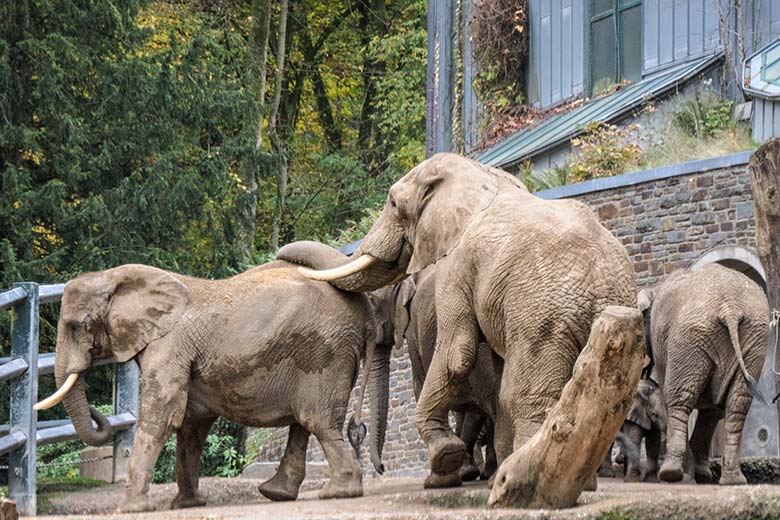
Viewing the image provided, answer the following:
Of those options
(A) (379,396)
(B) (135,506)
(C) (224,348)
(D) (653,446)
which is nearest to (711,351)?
(D) (653,446)

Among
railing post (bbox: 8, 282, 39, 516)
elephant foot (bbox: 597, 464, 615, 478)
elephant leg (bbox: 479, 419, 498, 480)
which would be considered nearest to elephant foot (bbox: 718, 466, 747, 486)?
elephant leg (bbox: 479, 419, 498, 480)

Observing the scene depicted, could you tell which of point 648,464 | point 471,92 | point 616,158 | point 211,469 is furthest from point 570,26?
point 648,464

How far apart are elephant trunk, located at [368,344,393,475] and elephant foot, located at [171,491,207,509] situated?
1597 mm

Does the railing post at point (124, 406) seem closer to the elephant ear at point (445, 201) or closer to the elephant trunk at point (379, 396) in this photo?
the elephant trunk at point (379, 396)

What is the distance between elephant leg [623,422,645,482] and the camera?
13711 millimetres

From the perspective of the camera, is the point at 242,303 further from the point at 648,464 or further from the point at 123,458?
the point at 648,464

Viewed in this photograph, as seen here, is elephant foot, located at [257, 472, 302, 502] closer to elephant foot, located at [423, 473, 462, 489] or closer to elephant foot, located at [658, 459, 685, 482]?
elephant foot, located at [423, 473, 462, 489]

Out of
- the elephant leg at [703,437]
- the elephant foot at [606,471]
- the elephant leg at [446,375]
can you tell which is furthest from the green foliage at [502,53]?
the elephant leg at [446,375]

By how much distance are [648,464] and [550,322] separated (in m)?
4.62

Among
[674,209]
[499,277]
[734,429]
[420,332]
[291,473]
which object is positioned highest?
[674,209]

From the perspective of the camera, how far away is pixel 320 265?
1229 cm

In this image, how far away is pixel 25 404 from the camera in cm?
1197

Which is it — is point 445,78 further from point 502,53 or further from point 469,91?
point 502,53

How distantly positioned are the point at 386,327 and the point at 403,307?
1.34ft
